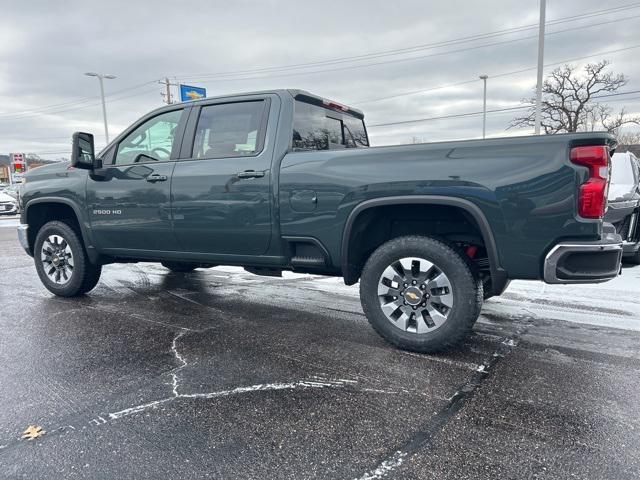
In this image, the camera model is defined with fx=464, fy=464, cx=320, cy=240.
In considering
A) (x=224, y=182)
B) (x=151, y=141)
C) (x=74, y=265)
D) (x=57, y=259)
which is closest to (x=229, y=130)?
(x=224, y=182)

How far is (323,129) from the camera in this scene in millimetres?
4488

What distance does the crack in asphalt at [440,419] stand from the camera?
2.10m

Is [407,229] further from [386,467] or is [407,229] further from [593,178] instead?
[386,467]

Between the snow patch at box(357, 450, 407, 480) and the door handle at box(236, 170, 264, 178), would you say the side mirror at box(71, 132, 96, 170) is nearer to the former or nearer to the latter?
the door handle at box(236, 170, 264, 178)

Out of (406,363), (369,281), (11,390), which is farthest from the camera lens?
(369,281)

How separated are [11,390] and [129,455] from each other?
129 cm

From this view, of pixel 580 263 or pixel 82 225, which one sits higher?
pixel 82 225

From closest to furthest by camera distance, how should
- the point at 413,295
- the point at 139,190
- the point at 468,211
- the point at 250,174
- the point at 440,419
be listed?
the point at 440,419 → the point at 468,211 → the point at 413,295 → the point at 250,174 → the point at 139,190

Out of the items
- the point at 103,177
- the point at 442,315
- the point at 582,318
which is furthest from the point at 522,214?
the point at 103,177

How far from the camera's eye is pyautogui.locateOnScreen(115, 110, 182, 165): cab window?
4578mm

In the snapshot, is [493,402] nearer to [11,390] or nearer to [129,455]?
[129,455]

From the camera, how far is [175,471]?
83.0 inches

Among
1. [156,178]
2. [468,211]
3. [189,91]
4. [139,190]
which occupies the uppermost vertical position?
[189,91]

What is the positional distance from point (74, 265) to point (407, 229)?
383cm
